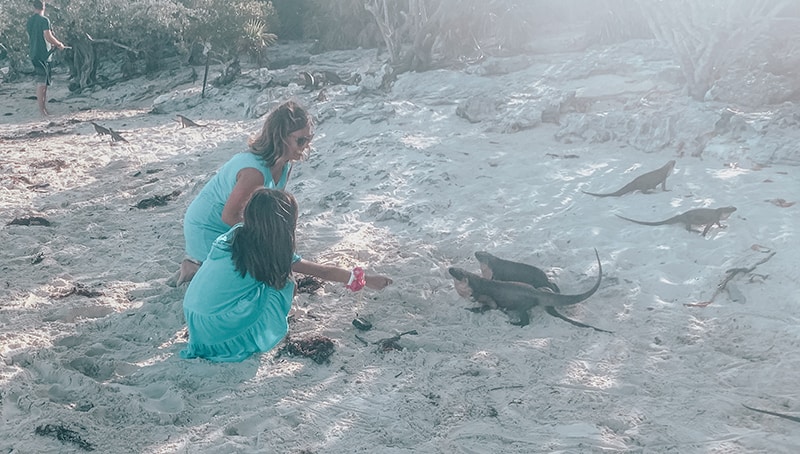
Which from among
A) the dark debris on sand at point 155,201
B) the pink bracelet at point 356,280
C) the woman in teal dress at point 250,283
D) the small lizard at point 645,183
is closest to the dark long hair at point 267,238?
the woman in teal dress at point 250,283

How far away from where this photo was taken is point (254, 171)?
4.51 m

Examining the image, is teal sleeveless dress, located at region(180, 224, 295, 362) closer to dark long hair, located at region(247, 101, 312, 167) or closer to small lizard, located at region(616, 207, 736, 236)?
dark long hair, located at region(247, 101, 312, 167)

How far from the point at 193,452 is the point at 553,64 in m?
11.0

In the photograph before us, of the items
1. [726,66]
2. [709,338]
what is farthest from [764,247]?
[726,66]

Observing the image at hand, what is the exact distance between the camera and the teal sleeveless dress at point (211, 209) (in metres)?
4.66

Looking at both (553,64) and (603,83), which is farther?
(553,64)

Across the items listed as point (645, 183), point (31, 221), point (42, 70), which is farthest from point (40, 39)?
point (645, 183)

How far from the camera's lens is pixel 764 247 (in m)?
5.19

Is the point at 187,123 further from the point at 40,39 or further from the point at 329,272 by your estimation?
the point at 329,272

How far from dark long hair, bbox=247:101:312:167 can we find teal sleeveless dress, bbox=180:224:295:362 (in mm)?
746

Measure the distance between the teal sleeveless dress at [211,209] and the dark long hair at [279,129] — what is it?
0.09 m

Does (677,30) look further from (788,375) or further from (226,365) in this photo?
(226,365)

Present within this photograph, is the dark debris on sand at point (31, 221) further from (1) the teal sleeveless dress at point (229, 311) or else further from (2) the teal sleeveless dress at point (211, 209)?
(1) the teal sleeveless dress at point (229, 311)

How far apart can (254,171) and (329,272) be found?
0.86 meters
